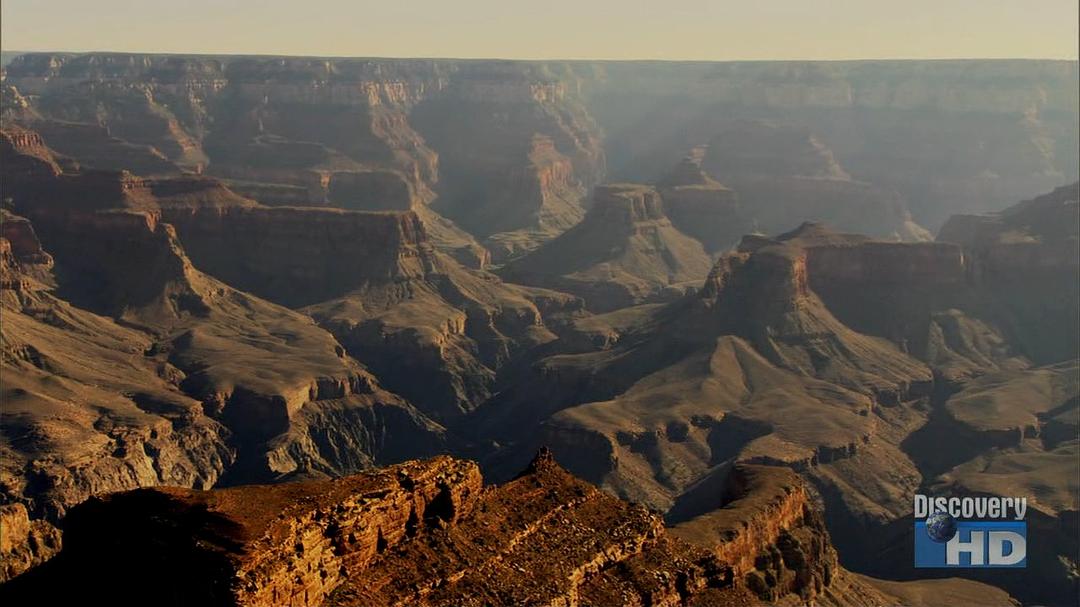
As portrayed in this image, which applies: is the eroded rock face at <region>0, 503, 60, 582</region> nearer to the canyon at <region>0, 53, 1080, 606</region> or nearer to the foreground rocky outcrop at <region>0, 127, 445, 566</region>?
the canyon at <region>0, 53, 1080, 606</region>

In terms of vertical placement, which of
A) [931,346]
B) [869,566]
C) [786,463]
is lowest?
[869,566]

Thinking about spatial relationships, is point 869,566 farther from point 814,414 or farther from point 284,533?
point 284,533

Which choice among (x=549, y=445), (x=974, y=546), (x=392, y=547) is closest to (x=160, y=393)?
(x=549, y=445)

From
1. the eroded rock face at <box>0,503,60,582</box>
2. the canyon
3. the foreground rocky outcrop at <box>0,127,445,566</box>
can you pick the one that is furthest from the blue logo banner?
the eroded rock face at <box>0,503,60,582</box>

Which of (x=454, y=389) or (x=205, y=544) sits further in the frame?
(x=454, y=389)

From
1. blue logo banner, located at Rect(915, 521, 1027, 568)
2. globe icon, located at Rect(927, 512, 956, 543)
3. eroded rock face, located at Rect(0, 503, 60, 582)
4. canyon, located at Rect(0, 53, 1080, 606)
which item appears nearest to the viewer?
canyon, located at Rect(0, 53, 1080, 606)

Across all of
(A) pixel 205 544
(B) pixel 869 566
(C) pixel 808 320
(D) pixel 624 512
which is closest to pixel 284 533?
(A) pixel 205 544

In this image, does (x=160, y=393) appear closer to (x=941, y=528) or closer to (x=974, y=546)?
(x=941, y=528)
